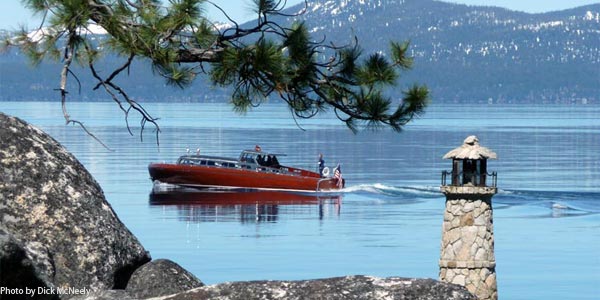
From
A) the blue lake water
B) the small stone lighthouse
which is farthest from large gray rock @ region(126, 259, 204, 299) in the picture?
the blue lake water

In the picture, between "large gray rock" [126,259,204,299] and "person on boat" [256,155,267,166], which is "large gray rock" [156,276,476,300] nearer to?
"large gray rock" [126,259,204,299]

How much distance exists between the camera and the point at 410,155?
100000 millimetres

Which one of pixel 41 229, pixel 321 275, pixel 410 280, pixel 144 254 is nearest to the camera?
pixel 410 280

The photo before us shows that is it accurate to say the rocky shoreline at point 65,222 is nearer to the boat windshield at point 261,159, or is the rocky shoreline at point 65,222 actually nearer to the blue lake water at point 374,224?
the blue lake water at point 374,224

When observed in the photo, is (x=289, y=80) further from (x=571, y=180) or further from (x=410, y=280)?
(x=571, y=180)

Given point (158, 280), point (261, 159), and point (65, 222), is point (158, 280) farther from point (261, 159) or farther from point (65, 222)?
point (261, 159)

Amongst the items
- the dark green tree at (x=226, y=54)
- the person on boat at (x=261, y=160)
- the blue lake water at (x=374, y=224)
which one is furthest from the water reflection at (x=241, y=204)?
the dark green tree at (x=226, y=54)

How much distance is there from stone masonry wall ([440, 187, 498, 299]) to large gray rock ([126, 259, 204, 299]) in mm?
8935

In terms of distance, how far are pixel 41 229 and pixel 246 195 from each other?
54539 mm

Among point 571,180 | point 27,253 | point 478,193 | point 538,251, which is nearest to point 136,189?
point 571,180

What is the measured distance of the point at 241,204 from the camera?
58.9 metres

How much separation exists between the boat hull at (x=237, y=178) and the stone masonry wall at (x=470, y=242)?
4361 centimetres

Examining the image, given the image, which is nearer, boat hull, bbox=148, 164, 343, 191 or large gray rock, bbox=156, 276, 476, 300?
large gray rock, bbox=156, 276, 476, 300

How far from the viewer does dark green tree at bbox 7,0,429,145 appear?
12094 mm
